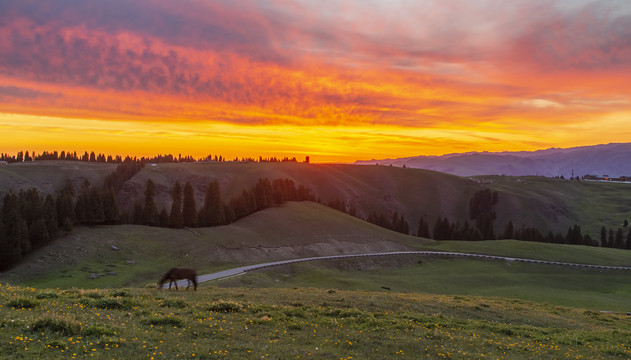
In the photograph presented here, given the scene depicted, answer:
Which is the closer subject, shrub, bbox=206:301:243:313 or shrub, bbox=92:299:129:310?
shrub, bbox=92:299:129:310

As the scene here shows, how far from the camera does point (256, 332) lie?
18469 millimetres

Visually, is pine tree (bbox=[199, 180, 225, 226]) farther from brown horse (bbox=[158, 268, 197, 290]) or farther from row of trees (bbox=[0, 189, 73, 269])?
brown horse (bbox=[158, 268, 197, 290])

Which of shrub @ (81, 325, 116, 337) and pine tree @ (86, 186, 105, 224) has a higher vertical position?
shrub @ (81, 325, 116, 337)

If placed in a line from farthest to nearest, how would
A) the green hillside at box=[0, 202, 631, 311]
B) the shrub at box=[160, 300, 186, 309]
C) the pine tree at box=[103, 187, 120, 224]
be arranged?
the pine tree at box=[103, 187, 120, 224] → the green hillside at box=[0, 202, 631, 311] → the shrub at box=[160, 300, 186, 309]

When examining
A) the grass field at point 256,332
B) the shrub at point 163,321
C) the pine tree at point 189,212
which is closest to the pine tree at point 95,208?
the pine tree at point 189,212

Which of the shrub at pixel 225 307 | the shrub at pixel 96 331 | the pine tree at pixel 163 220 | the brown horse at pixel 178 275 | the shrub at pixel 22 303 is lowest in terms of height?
the pine tree at pixel 163 220

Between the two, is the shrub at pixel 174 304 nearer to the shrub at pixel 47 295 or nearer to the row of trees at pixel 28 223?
the shrub at pixel 47 295

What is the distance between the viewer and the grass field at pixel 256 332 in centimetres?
1430

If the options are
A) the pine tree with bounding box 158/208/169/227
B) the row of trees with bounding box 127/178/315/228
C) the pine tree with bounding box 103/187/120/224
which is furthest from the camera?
the pine tree with bounding box 158/208/169/227

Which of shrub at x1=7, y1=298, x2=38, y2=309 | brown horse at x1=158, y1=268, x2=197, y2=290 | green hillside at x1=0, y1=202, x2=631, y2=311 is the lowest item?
green hillside at x1=0, y1=202, x2=631, y2=311

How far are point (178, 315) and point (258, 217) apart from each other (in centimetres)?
10201

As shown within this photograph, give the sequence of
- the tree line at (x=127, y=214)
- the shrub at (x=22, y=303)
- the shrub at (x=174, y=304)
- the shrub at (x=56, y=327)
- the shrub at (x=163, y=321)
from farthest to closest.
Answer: the tree line at (x=127, y=214) < the shrub at (x=174, y=304) < the shrub at (x=22, y=303) < the shrub at (x=163, y=321) < the shrub at (x=56, y=327)

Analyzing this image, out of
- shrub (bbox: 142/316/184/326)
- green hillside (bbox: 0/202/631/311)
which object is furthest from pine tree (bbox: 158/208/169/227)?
shrub (bbox: 142/316/184/326)

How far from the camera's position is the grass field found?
1430cm
